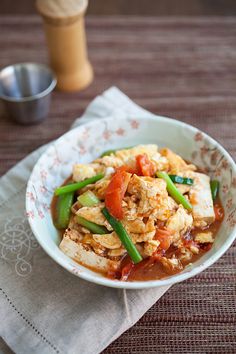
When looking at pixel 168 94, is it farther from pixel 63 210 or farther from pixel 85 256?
pixel 85 256

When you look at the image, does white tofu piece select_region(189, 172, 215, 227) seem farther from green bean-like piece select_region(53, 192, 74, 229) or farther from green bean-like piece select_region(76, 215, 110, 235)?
green bean-like piece select_region(53, 192, 74, 229)

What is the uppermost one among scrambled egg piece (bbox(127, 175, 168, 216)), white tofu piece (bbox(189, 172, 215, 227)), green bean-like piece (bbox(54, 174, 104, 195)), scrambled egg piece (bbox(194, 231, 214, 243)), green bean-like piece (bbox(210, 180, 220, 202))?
scrambled egg piece (bbox(127, 175, 168, 216))

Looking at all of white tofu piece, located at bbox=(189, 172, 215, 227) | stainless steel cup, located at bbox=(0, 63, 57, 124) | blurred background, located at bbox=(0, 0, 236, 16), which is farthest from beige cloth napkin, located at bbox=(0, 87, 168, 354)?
blurred background, located at bbox=(0, 0, 236, 16)

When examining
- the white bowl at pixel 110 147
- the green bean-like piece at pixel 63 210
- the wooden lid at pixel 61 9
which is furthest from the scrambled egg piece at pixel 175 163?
the wooden lid at pixel 61 9

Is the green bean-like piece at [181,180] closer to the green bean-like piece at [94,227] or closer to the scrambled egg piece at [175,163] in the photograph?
the scrambled egg piece at [175,163]

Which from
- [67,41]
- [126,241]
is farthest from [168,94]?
[126,241]

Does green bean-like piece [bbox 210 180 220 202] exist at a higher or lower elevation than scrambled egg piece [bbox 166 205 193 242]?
lower
